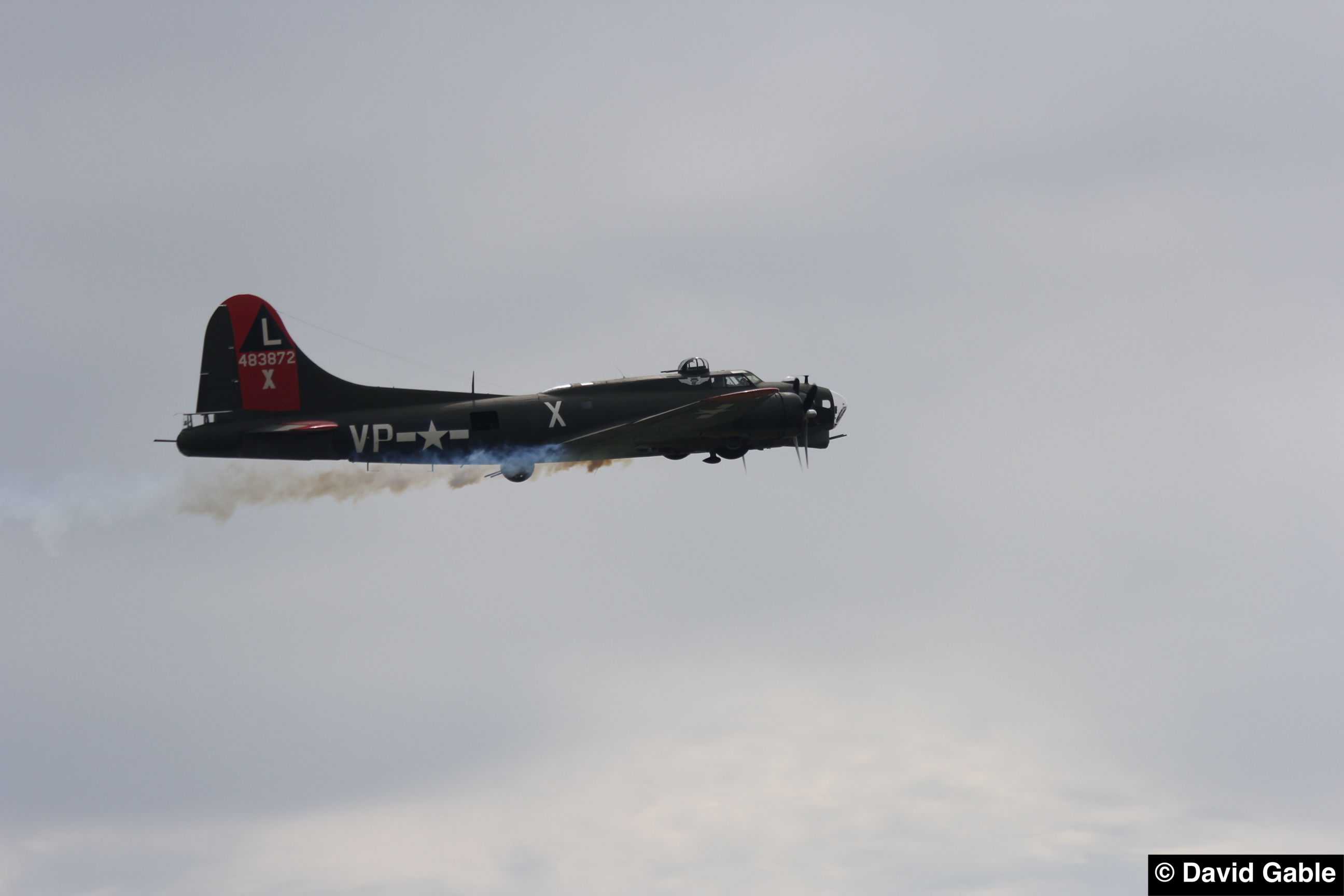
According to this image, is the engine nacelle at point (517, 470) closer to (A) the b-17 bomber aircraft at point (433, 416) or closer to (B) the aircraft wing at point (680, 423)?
(A) the b-17 bomber aircraft at point (433, 416)

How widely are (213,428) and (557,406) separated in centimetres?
1252

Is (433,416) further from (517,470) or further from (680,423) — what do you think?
(680,423)

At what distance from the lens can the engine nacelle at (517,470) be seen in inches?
2356

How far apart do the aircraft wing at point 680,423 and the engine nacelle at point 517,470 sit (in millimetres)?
1834

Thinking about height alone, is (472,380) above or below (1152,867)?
above

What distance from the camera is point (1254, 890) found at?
5606 centimetres

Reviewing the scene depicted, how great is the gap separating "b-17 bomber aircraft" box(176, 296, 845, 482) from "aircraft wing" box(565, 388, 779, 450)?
6 cm

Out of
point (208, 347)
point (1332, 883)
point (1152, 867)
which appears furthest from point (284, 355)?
point (1332, 883)

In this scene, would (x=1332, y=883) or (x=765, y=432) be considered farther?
(x=765, y=432)

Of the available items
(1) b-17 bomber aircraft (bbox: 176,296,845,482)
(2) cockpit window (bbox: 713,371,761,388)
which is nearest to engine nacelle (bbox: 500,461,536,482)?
(1) b-17 bomber aircraft (bbox: 176,296,845,482)

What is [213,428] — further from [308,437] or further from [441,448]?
[441,448]

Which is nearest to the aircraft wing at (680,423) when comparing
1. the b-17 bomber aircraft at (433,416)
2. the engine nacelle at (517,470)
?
Result: the b-17 bomber aircraft at (433,416)

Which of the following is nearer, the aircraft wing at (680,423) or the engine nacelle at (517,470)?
the aircraft wing at (680,423)

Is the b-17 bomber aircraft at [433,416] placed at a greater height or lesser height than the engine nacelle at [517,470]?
greater
